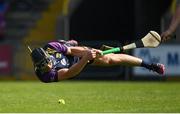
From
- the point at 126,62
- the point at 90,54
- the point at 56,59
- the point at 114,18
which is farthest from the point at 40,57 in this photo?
the point at 114,18

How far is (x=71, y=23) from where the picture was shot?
94.3 ft

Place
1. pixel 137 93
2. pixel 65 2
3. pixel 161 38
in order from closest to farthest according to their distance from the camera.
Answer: pixel 161 38 < pixel 137 93 < pixel 65 2

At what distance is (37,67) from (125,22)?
52.1 ft

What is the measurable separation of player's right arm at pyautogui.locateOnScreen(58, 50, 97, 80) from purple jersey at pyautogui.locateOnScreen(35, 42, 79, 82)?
15 centimetres

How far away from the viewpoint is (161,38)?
41.7 feet

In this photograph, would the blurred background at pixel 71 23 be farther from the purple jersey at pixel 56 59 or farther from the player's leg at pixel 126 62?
the player's leg at pixel 126 62

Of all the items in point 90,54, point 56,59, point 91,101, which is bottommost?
point 91,101

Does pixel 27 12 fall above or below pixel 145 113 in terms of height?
above

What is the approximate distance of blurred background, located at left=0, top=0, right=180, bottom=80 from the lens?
77.0 ft

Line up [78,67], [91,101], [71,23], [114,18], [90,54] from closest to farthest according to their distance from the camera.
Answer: [90,54] → [78,67] → [91,101] → [71,23] → [114,18]

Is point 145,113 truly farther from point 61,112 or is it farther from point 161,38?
point 161,38

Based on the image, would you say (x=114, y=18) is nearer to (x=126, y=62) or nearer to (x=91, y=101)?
(x=126, y=62)

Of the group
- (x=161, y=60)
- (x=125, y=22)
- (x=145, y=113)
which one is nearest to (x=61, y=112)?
(x=145, y=113)

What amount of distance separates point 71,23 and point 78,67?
51.7ft
